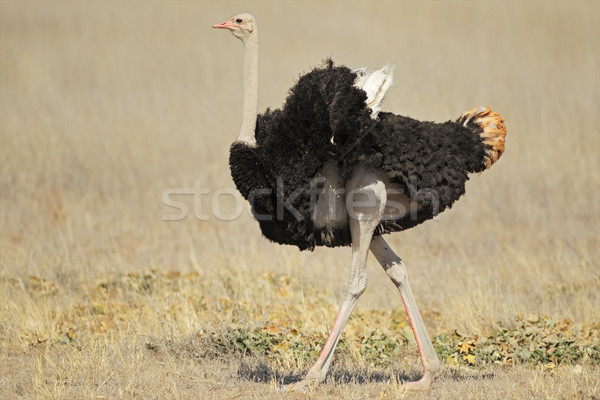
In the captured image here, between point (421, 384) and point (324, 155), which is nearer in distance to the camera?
point (324, 155)

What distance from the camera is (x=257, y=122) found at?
23.6ft

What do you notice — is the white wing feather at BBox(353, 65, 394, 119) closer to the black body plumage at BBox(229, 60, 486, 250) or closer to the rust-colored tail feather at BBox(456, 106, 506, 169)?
the black body plumage at BBox(229, 60, 486, 250)

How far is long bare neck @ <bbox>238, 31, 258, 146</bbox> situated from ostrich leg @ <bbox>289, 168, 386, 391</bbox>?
0.93m

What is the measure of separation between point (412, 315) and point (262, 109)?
1115cm

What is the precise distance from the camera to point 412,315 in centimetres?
718

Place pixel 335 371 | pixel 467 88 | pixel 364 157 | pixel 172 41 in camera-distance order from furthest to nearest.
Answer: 1. pixel 172 41
2. pixel 467 88
3. pixel 335 371
4. pixel 364 157

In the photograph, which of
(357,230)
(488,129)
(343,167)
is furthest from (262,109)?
(343,167)

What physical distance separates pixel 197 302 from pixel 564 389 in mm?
4448

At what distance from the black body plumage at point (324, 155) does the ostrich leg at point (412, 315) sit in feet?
1.92

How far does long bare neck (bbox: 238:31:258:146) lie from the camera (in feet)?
22.9

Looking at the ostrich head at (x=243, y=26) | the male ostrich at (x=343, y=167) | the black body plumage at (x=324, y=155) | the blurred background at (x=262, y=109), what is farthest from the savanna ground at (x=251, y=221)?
the ostrich head at (x=243, y=26)

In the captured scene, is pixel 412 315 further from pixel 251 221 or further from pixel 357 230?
pixel 251 221

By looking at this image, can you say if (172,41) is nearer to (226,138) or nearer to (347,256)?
(226,138)

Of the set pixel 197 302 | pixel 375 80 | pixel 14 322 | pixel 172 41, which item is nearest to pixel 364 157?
pixel 375 80
